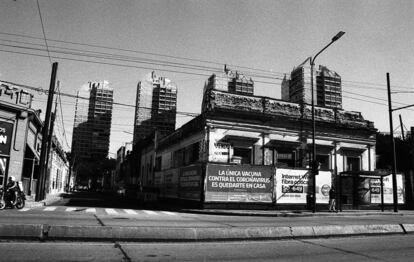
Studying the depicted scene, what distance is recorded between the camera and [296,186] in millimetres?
24812

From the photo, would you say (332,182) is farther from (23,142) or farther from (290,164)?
(23,142)

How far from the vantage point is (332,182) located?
26.6 meters

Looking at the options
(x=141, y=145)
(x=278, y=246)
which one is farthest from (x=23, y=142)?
(x=141, y=145)

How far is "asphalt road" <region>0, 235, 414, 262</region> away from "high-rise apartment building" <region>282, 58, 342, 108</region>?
2034 cm

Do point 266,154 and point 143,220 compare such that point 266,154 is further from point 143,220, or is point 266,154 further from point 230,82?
point 143,220

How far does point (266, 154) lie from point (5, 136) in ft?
58.4

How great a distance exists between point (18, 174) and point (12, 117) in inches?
154

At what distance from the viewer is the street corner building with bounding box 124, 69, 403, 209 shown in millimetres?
23328

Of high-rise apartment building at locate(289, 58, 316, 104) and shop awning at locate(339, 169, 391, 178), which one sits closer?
shop awning at locate(339, 169, 391, 178)

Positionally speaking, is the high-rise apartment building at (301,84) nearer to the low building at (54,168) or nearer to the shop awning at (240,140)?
the shop awning at (240,140)

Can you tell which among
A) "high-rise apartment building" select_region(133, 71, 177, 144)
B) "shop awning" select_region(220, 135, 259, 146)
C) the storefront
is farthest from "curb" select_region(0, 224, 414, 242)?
"high-rise apartment building" select_region(133, 71, 177, 144)

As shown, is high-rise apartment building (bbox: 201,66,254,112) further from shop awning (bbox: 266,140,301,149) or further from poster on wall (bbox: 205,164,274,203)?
poster on wall (bbox: 205,164,274,203)

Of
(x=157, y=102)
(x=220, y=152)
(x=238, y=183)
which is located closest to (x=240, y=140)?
(x=220, y=152)

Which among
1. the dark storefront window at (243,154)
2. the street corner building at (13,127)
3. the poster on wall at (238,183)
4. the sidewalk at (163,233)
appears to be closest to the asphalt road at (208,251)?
the sidewalk at (163,233)
